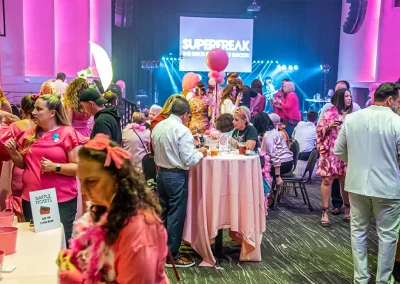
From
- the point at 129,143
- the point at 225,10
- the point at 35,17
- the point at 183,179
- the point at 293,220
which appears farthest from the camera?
the point at 225,10

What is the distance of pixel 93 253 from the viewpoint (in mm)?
1433

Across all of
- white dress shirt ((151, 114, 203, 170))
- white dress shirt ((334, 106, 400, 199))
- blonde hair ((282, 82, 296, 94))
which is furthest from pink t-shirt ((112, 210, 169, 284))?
blonde hair ((282, 82, 296, 94))

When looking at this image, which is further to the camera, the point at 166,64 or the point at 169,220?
the point at 166,64

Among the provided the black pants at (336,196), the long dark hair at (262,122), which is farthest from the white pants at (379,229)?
the black pants at (336,196)

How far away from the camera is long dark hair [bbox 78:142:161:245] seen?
137 centimetres

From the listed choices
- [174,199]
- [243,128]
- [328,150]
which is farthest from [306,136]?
[174,199]

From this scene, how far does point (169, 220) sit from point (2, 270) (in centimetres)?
225

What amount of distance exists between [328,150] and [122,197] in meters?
4.28

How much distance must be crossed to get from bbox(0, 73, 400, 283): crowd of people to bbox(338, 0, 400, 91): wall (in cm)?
538

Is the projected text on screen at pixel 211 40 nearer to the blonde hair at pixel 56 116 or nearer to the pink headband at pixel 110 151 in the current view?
the blonde hair at pixel 56 116

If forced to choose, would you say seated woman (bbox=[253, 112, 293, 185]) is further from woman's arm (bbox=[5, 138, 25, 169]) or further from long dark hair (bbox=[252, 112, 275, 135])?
woman's arm (bbox=[5, 138, 25, 169])

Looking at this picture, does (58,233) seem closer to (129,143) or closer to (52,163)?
(52,163)

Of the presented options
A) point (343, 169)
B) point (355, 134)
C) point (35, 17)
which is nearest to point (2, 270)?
point (355, 134)

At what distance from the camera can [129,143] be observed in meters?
5.17
